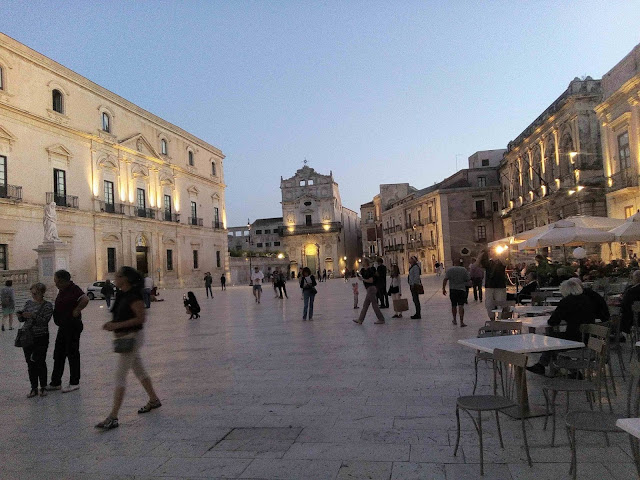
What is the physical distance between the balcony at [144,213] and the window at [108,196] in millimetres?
2205

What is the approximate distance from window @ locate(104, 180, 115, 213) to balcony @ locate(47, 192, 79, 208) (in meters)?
2.96

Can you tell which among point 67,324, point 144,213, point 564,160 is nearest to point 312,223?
point 144,213

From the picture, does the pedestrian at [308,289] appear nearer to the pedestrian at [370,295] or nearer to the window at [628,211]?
the pedestrian at [370,295]

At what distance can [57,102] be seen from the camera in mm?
30531

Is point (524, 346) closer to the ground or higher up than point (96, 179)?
closer to the ground

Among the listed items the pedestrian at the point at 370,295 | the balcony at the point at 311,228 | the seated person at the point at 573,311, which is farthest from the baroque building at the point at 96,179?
the seated person at the point at 573,311

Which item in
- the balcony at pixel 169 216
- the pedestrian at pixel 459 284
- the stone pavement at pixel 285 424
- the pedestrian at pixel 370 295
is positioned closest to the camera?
the stone pavement at pixel 285 424

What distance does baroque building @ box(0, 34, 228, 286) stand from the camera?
88.7 ft

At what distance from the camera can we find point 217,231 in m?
49.0

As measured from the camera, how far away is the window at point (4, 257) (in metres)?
26.2

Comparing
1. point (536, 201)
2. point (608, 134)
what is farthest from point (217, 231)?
point (608, 134)

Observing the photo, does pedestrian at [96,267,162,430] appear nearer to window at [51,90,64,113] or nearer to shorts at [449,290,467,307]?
shorts at [449,290,467,307]

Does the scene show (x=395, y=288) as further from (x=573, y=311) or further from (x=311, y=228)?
(x=311, y=228)

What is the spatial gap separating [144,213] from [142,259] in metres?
3.26
